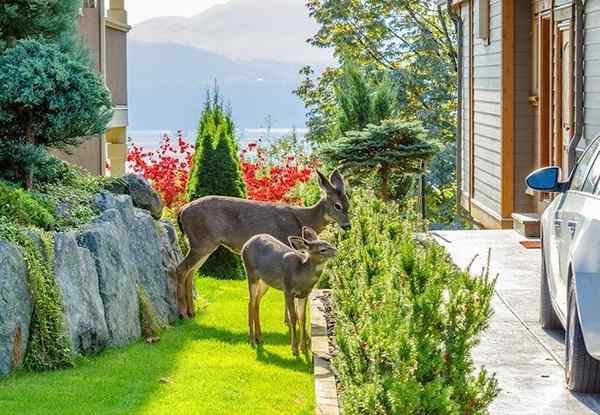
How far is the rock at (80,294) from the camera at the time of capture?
32.4 ft

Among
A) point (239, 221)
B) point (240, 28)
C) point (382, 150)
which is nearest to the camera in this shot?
point (239, 221)

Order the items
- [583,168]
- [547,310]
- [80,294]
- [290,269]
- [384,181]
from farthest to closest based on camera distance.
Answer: [384,181], [290,269], [80,294], [547,310], [583,168]

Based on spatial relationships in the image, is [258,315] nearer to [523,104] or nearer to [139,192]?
Result: [139,192]

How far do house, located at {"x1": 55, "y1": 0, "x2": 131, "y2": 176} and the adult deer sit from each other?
3188 mm

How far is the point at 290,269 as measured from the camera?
34.0ft

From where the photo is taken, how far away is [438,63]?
33.2 meters

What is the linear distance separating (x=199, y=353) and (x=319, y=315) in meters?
1.25

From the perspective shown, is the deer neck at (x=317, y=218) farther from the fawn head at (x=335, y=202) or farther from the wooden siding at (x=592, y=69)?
the wooden siding at (x=592, y=69)

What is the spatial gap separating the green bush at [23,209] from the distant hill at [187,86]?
192 feet

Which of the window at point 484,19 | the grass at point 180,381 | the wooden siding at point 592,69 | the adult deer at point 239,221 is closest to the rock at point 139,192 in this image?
the adult deer at point 239,221

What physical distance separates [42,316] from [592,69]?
6.46m

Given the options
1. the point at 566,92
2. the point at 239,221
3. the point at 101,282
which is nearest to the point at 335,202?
the point at 239,221

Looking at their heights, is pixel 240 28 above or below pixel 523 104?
above

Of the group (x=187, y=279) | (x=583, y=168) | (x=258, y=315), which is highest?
(x=583, y=168)
